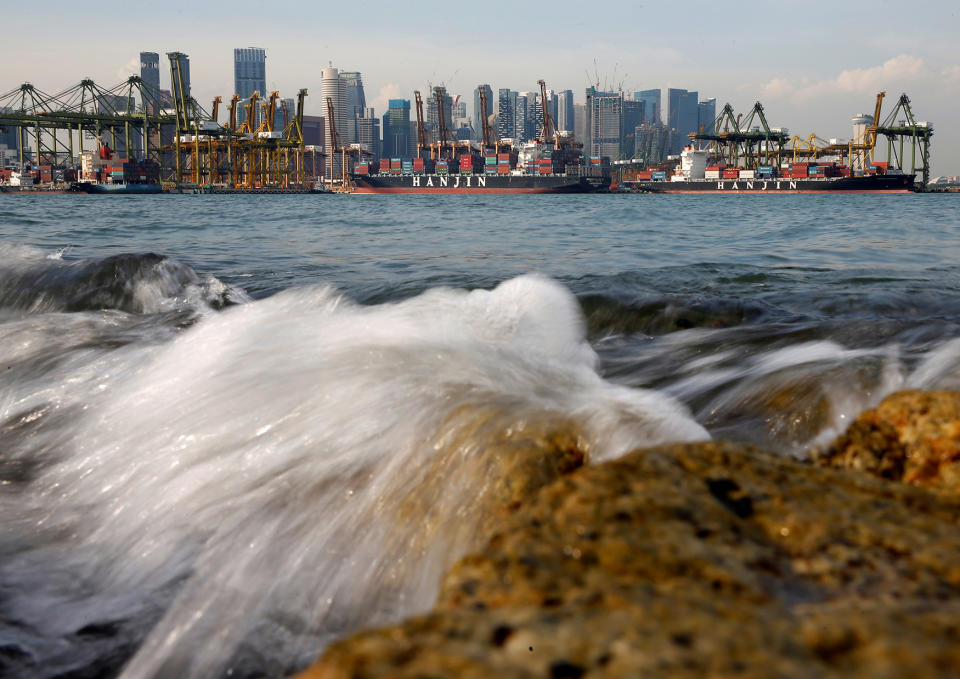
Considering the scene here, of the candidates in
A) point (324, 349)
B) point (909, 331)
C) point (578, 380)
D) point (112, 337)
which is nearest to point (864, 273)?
point (909, 331)

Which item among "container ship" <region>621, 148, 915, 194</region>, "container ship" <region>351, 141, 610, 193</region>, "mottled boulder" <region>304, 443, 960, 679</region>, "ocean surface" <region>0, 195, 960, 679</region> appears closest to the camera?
"mottled boulder" <region>304, 443, 960, 679</region>

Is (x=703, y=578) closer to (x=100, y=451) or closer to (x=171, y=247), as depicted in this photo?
(x=100, y=451)

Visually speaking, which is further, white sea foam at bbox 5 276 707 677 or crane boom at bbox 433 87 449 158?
crane boom at bbox 433 87 449 158

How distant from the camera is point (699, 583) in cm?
113

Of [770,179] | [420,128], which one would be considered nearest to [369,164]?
[420,128]

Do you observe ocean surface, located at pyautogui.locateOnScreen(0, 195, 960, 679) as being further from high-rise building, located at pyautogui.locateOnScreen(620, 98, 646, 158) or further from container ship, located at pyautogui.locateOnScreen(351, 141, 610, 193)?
high-rise building, located at pyautogui.locateOnScreen(620, 98, 646, 158)

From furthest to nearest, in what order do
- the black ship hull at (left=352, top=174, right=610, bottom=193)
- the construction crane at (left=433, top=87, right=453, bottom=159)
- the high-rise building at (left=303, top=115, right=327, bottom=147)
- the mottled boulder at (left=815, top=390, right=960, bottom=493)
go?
the high-rise building at (left=303, top=115, right=327, bottom=147)
the construction crane at (left=433, top=87, right=453, bottom=159)
the black ship hull at (left=352, top=174, right=610, bottom=193)
the mottled boulder at (left=815, top=390, right=960, bottom=493)

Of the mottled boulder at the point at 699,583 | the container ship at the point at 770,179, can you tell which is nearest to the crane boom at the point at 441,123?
the container ship at the point at 770,179

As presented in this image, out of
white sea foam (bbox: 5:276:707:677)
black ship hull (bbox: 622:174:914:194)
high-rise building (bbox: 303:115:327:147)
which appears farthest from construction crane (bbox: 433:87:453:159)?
white sea foam (bbox: 5:276:707:677)

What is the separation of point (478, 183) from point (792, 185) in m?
35.0

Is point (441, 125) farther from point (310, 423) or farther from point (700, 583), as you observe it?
point (700, 583)

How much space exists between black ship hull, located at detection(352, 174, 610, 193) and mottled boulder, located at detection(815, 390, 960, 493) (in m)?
78.7

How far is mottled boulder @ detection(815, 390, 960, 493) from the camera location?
1.94 m

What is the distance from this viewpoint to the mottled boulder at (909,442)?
1.94 meters
